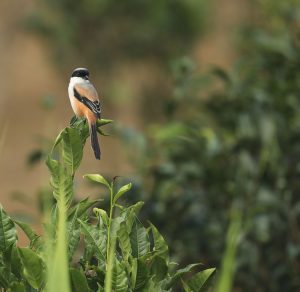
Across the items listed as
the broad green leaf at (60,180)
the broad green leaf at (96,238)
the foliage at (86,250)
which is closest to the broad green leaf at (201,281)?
the foliage at (86,250)

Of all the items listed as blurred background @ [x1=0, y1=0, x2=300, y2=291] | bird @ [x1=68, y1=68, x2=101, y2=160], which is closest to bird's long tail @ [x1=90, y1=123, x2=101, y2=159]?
bird @ [x1=68, y1=68, x2=101, y2=160]

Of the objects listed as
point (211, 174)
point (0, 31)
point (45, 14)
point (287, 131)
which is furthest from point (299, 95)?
point (0, 31)

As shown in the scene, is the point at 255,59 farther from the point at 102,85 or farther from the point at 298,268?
the point at 102,85

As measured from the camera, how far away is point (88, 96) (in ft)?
8.93

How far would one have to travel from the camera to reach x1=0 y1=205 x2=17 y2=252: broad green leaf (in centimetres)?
250

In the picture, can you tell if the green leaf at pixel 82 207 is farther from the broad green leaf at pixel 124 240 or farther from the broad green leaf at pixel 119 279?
the broad green leaf at pixel 119 279

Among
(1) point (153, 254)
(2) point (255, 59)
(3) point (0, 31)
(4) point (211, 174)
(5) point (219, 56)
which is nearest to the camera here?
(1) point (153, 254)

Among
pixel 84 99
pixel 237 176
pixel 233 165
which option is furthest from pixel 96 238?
pixel 233 165

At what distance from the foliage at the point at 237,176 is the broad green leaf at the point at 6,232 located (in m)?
2.76

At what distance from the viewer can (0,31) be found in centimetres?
3189

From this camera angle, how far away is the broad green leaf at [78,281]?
92.3 inches

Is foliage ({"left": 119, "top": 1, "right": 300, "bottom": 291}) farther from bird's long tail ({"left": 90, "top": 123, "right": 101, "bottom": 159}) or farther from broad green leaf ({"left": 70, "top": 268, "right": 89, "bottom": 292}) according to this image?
broad green leaf ({"left": 70, "top": 268, "right": 89, "bottom": 292})

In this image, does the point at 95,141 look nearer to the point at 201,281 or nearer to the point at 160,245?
the point at 160,245

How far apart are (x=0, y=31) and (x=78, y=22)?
20.9 feet
